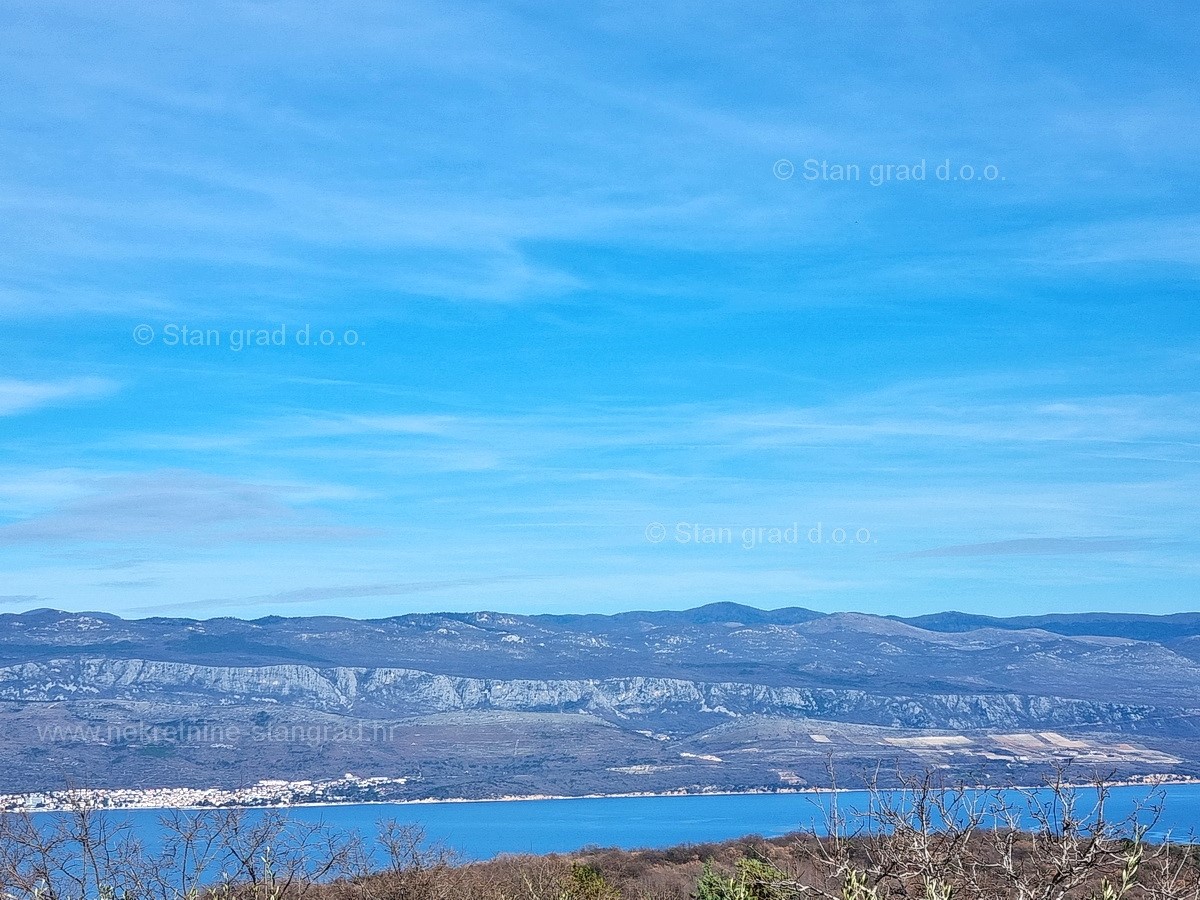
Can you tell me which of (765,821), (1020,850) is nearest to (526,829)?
(765,821)

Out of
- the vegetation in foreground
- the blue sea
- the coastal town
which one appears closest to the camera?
the vegetation in foreground

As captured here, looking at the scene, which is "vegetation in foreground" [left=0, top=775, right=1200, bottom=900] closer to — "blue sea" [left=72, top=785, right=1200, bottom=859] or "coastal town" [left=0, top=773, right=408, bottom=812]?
"blue sea" [left=72, top=785, right=1200, bottom=859]

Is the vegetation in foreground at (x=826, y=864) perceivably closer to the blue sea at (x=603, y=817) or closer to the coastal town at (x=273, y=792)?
the blue sea at (x=603, y=817)

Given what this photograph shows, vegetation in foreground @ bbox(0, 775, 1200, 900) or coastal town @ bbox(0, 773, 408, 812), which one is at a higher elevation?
vegetation in foreground @ bbox(0, 775, 1200, 900)

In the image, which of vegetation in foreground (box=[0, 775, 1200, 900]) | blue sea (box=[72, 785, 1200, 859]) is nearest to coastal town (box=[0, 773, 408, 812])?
blue sea (box=[72, 785, 1200, 859])

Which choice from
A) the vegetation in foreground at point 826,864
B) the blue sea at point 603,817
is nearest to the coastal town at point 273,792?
the blue sea at point 603,817

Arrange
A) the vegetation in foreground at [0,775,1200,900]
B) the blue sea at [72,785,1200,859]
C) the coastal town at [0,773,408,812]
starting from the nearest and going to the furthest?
1. the vegetation in foreground at [0,775,1200,900]
2. the blue sea at [72,785,1200,859]
3. the coastal town at [0,773,408,812]
